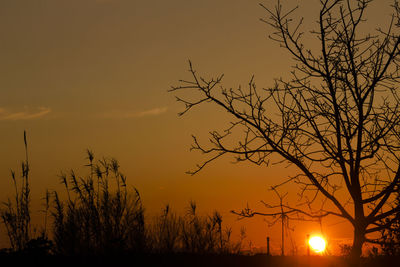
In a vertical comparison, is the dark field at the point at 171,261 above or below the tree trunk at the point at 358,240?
below

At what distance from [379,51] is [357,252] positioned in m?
3.14

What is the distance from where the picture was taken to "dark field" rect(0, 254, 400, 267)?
33.6 ft

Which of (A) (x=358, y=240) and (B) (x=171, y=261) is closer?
(A) (x=358, y=240)

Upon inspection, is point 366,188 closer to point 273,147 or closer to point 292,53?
point 273,147

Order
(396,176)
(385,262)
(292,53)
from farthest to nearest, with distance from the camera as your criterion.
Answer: (385,262)
(292,53)
(396,176)

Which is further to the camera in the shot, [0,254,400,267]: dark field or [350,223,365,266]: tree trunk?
[0,254,400,267]: dark field

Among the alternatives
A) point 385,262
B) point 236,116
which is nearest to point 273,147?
point 236,116

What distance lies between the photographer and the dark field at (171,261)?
1025cm

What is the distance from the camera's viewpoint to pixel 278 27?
855cm

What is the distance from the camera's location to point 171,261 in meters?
10.4

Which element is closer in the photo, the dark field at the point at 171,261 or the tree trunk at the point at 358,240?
the tree trunk at the point at 358,240

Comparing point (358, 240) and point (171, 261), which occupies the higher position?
point (358, 240)

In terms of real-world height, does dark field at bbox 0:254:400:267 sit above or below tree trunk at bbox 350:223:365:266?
below

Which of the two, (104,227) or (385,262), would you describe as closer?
(385,262)
